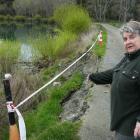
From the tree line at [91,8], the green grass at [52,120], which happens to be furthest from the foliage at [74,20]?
the tree line at [91,8]

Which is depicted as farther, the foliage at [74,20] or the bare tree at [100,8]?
the bare tree at [100,8]

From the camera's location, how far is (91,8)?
83.1 meters

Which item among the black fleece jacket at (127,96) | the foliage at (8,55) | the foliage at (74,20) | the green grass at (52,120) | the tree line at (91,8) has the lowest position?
the tree line at (91,8)

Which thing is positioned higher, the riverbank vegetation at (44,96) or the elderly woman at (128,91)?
the elderly woman at (128,91)

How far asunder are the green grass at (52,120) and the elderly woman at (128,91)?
257 centimetres

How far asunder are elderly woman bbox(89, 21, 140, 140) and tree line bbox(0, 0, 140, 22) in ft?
229

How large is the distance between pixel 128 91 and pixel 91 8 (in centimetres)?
8029

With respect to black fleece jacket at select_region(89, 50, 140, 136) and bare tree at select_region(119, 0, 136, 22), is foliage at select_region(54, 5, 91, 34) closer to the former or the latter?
black fleece jacket at select_region(89, 50, 140, 136)

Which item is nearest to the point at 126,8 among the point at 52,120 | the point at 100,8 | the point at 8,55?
the point at 100,8

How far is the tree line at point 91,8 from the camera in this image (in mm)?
79312

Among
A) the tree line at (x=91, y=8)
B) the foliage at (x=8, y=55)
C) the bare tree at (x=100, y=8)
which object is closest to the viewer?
the foliage at (x=8, y=55)

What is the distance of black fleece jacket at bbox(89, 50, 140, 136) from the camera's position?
Result: 12.5 ft

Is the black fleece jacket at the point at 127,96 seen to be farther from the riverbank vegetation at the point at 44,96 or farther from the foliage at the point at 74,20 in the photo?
the foliage at the point at 74,20

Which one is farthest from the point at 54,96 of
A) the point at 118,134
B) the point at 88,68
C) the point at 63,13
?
the point at 63,13
